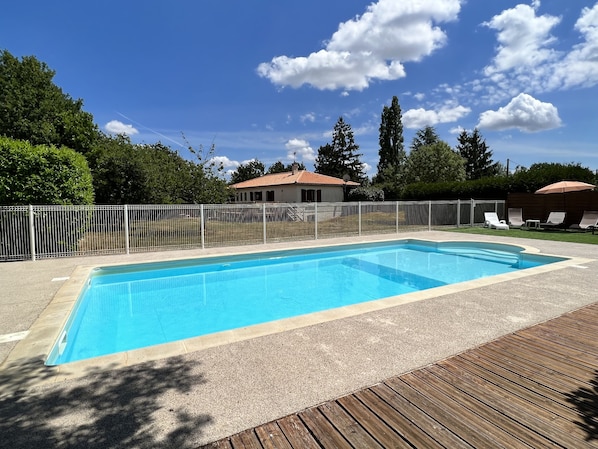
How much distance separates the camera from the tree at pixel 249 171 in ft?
218

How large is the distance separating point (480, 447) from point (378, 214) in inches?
587

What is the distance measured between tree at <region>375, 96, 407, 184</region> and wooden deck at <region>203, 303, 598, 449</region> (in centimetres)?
4465

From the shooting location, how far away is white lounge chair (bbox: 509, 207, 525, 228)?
1777 cm

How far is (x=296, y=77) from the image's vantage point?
25531mm

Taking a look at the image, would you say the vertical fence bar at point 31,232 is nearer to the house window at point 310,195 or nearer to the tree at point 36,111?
the tree at point 36,111

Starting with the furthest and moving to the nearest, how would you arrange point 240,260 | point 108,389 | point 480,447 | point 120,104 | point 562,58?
point 120,104 → point 562,58 → point 240,260 → point 108,389 → point 480,447

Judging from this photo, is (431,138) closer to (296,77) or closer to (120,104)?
(296,77)

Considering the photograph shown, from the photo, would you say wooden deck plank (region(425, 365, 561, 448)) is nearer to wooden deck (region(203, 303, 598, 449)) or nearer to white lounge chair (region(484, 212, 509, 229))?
wooden deck (region(203, 303, 598, 449))

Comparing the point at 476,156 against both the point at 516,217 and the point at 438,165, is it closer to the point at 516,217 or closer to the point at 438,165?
the point at 438,165

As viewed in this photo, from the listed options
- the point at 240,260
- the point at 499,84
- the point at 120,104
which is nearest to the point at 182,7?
the point at 240,260

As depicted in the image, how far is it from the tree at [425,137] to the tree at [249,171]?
3124 cm

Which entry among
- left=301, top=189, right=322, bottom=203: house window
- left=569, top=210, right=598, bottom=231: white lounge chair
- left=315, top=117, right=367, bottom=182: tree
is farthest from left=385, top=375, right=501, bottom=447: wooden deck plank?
left=315, top=117, right=367, bottom=182: tree

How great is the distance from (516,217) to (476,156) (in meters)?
37.6

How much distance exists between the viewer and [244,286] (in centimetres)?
878
